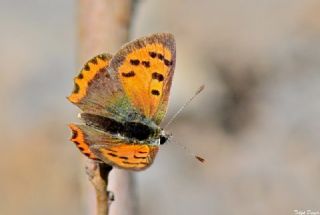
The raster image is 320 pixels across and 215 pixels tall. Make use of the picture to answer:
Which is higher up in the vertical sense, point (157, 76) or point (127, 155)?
point (157, 76)

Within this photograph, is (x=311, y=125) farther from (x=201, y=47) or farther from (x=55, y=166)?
(x=55, y=166)

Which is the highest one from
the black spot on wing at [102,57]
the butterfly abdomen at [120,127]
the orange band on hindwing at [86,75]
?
the black spot on wing at [102,57]

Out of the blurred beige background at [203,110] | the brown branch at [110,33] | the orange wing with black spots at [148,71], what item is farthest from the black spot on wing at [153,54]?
the blurred beige background at [203,110]

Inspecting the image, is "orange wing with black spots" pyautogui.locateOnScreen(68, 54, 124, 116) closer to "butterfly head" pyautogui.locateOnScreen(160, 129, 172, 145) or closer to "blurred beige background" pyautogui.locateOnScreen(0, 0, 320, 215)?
"butterfly head" pyautogui.locateOnScreen(160, 129, 172, 145)

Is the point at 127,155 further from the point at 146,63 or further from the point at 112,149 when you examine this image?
the point at 146,63

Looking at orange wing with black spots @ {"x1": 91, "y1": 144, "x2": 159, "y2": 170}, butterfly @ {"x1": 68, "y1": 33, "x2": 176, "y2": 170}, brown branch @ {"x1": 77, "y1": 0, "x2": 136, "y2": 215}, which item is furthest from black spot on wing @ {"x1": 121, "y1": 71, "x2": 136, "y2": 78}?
brown branch @ {"x1": 77, "y1": 0, "x2": 136, "y2": 215}

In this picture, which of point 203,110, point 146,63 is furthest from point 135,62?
point 203,110

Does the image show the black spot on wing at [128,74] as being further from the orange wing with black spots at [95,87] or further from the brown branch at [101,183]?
the brown branch at [101,183]
